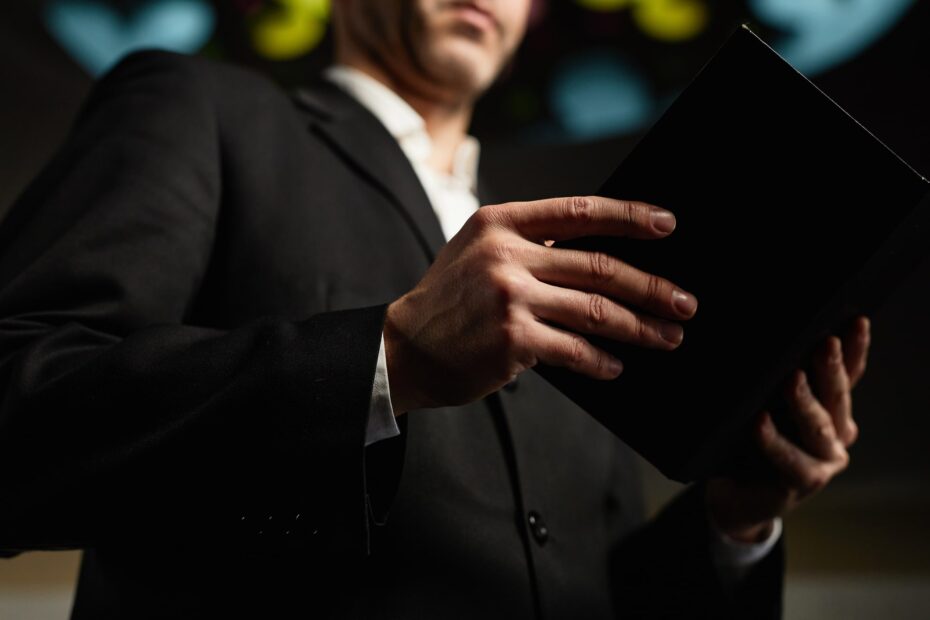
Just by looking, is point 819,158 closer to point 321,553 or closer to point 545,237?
point 545,237

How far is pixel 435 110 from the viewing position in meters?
1.11

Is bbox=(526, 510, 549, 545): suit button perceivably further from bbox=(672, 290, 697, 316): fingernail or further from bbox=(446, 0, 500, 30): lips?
bbox=(446, 0, 500, 30): lips

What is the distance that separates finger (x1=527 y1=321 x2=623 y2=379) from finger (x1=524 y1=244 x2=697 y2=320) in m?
0.03

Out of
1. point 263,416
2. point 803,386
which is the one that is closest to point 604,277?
point 263,416

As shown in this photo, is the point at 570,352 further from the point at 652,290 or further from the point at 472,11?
the point at 472,11

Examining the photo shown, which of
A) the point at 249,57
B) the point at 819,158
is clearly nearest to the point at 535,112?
the point at 249,57

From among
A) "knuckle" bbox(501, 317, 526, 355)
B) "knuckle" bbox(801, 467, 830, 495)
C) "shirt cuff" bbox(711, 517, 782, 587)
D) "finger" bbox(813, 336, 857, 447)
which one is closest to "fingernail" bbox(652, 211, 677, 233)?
"knuckle" bbox(501, 317, 526, 355)

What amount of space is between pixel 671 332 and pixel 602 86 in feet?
5.97

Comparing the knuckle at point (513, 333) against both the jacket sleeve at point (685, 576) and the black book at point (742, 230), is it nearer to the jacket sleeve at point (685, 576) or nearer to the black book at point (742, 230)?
the black book at point (742, 230)

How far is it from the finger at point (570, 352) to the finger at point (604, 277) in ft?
0.10

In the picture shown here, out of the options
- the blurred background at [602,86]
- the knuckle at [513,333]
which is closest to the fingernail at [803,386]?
the knuckle at [513,333]

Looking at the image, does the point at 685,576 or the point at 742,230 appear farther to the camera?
the point at 685,576

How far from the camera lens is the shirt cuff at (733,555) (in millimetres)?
925

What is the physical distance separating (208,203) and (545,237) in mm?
354
